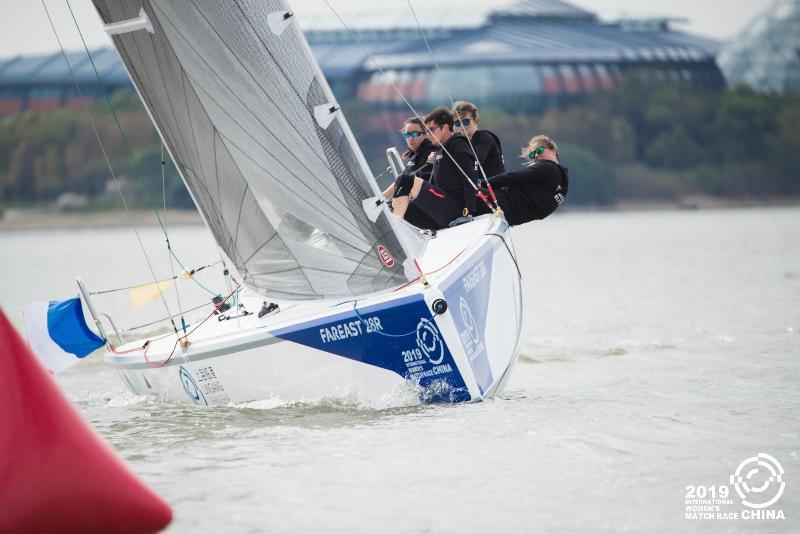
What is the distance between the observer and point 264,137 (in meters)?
6.36

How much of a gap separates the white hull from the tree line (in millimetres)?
46762

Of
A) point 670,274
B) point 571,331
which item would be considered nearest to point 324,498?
point 571,331

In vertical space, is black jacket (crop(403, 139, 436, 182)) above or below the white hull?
above

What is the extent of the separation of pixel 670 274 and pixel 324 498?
610 inches

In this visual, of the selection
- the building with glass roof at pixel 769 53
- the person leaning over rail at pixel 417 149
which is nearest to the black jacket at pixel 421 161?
the person leaning over rail at pixel 417 149

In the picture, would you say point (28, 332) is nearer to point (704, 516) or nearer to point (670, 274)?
point (704, 516)

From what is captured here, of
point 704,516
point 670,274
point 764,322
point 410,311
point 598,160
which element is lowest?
point 598,160

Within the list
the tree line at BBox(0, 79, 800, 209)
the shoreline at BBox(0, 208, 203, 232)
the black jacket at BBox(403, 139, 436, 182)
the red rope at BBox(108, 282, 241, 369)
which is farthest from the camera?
the tree line at BBox(0, 79, 800, 209)

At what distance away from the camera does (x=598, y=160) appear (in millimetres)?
58719

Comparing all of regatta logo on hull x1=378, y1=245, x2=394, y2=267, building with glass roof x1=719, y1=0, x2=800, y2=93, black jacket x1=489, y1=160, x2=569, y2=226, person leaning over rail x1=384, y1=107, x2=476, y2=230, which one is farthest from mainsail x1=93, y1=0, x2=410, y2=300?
building with glass roof x1=719, y1=0, x2=800, y2=93

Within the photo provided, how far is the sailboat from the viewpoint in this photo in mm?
6062

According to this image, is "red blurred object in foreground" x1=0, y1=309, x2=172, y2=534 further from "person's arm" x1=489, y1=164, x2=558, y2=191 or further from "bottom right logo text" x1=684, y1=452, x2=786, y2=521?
"person's arm" x1=489, y1=164, x2=558, y2=191

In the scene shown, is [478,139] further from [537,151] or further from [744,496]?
[744,496]

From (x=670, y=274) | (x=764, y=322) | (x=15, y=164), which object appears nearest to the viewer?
(x=764, y=322)
